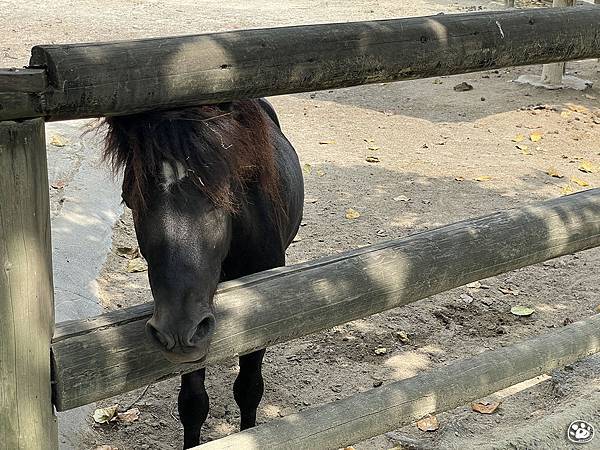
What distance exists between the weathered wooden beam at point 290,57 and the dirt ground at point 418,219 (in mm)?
1623

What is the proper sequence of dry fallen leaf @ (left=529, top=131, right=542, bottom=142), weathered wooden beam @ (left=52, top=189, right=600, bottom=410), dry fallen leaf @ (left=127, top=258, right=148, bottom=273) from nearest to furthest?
weathered wooden beam @ (left=52, top=189, right=600, bottom=410) < dry fallen leaf @ (left=127, top=258, right=148, bottom=273) < dry fallen leaf @ (left=529, top=131, right=542, bottom=142)

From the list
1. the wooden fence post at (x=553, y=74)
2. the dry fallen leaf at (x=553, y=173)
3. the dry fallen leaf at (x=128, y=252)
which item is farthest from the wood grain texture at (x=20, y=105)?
the wooden fence post at (x=553, y=74)

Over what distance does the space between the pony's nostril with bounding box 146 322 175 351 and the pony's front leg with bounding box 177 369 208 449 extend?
1.53 metres

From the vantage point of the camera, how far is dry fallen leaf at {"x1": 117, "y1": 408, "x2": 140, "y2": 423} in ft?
13.8

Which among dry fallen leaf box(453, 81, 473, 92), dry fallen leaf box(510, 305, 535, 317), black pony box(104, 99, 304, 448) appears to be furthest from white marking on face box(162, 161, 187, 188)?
dry fallen leaf box(453, 81, 473, 92)

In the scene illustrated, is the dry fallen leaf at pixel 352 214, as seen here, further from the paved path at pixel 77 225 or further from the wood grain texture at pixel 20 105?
the wood grain texture at pixel 20 105

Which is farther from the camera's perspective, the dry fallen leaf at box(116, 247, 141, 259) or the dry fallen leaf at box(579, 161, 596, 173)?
the dry fallen leaf at box(579, 161, 596, 173)

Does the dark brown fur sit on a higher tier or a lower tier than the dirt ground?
higher

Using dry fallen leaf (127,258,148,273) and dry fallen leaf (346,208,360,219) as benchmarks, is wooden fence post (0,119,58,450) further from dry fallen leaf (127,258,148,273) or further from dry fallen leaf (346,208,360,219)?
dry fallen leaf (346,208,360,219)

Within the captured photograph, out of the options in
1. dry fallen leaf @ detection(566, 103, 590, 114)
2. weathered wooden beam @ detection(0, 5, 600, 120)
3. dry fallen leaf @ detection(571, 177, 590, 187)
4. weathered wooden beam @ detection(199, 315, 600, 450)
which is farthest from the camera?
dry fallen leaf @ detection(566, 103, 590, 114)

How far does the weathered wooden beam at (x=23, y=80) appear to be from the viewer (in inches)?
70.4

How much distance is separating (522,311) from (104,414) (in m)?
2.72

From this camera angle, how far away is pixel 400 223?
6.75m

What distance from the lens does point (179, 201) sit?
235 centimetres
